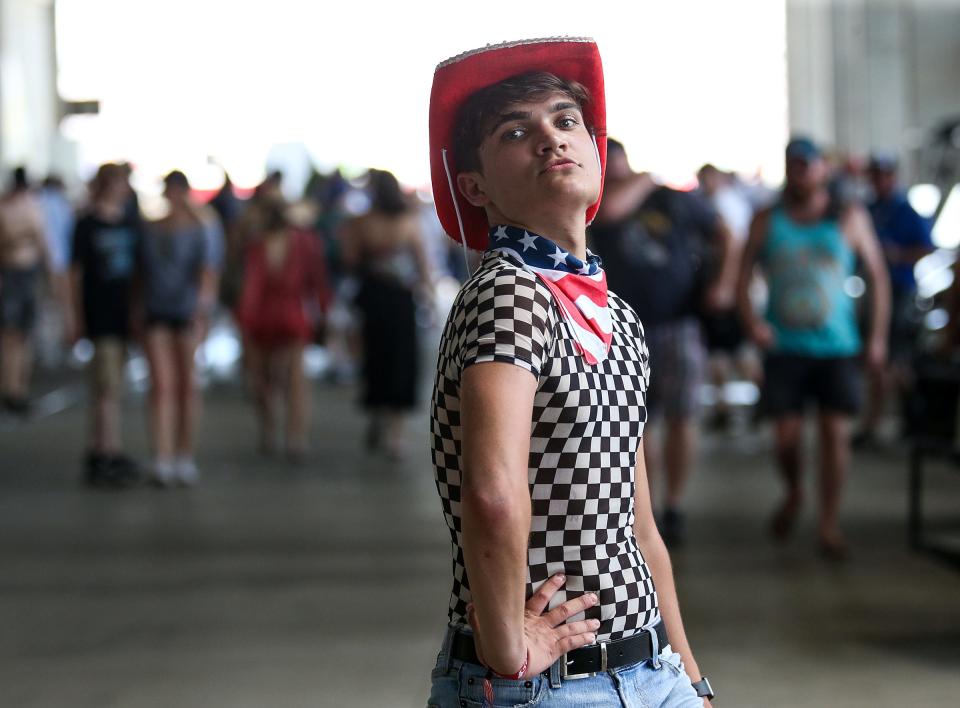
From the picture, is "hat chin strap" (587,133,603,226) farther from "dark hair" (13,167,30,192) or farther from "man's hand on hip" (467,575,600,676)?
"dark hair" (13,167,30,192)

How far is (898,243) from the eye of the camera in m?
11.3

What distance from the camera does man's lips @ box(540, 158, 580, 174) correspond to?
2.16 metres

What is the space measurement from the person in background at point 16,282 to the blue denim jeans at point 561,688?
12373 mm

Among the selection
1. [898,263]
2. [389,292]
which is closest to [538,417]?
[389,292]

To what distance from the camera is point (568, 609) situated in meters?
2.08

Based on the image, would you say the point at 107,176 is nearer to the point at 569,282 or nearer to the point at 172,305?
the point at 172,305

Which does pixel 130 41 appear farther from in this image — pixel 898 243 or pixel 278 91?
pixel 898 243

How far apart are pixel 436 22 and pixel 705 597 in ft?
90.3

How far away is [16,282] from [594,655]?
12707mm

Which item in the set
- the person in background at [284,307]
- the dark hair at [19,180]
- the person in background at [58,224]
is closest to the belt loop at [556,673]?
the person in background at [284,307]

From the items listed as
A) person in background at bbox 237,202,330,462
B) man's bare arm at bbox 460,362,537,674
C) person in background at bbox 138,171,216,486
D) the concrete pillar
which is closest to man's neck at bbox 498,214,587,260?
man's bare arm at bbox 460,362,537,674

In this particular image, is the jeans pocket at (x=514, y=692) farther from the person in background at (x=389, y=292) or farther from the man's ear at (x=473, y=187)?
the person in background at (x=389, y=292)

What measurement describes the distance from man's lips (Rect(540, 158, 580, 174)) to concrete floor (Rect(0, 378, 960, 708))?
3.32 metres

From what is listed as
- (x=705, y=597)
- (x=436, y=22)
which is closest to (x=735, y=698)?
(x=705, y=597)
